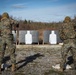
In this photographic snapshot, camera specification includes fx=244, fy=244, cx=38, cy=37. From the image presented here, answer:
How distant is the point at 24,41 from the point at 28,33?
0.70m

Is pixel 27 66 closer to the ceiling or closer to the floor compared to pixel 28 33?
closer to the floor

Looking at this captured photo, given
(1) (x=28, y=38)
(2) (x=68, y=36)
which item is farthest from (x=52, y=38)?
(2) (x=68, y=36)

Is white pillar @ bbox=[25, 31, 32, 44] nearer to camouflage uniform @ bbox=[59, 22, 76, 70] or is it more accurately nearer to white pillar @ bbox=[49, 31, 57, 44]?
white pillar @ bbox=[49, 31, 57, 44]

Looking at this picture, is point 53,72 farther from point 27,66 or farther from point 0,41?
point 0,41

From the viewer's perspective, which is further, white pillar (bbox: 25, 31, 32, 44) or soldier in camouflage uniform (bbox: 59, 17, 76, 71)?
white pillar (bbox: 25, 31, 32, 44)

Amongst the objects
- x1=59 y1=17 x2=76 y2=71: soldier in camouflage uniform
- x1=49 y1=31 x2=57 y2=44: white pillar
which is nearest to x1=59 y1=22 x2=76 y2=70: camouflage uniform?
x1=59 y1=17 x2=76 y2=71: soldier in camouflage uniform

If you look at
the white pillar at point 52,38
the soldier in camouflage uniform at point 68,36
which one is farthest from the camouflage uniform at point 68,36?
the white pillar at point 52,38

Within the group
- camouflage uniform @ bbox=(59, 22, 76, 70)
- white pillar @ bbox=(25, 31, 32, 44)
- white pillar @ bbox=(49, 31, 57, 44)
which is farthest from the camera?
white pillar @ bbox=(49, 31, 57, 44)

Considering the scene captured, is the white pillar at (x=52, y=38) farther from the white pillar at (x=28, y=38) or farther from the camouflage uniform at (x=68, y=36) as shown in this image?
the camouflage uniform at (x=68, y=36)

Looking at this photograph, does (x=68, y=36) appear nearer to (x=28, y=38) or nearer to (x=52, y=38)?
(x=52, y=38)

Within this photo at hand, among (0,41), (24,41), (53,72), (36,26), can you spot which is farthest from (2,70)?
(36,26)

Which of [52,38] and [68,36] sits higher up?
[68,36]

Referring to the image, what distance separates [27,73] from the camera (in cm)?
1000

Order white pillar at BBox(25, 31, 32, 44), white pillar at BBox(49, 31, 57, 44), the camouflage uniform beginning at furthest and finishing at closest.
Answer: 1. white pillar at BBox(49, 31, 57, 44)
2. white pillar at BBox(25, 31, 32, 44)
3. the camouflage uniform
